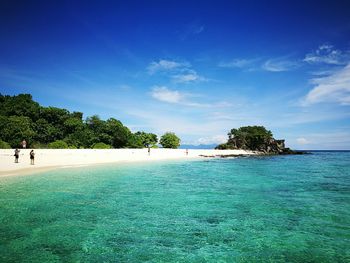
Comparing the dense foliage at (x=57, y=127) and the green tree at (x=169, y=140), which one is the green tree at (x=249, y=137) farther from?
the dense foliage at (x=57, y=127)

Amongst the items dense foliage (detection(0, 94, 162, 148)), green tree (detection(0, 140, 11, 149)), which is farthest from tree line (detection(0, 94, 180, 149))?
green tree (detection(0, 140, 11, 149))

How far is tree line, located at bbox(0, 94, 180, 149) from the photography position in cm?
6725

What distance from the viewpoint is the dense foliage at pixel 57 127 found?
70.3 meters

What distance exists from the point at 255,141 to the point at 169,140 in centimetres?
3556

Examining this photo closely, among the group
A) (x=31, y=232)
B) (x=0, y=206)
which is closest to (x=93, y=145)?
(x=0, y=206)

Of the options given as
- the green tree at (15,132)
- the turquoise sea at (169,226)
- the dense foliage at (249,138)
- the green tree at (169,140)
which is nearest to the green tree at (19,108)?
the green tree at (15,132)

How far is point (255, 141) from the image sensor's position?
112 meters

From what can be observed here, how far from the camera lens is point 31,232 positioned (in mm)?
11000

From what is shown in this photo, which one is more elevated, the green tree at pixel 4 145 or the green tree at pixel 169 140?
the green tree at pixel 169 140

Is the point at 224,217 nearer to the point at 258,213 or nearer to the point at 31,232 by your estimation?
the point at 258,213

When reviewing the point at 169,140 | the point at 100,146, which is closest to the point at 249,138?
the point at 169,140

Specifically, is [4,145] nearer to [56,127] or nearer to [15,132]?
[15,132]

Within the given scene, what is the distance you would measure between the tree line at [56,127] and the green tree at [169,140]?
550 inches

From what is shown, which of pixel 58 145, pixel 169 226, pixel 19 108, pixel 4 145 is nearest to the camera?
pixel 169 226
